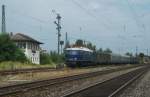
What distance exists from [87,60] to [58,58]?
2452cm

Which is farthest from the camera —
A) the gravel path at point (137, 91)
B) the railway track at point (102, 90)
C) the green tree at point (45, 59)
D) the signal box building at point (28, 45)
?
the signal box building at point (28, 45)

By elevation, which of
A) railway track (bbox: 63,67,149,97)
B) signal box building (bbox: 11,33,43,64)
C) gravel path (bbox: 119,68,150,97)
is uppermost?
signal box building (bbox: 11,33,43,64)

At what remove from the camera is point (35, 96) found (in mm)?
17250

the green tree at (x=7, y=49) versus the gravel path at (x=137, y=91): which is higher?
the green tree at (x=7, y=49)

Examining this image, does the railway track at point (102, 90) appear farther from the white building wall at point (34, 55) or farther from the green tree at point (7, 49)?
the white building wall at point (34, 55)

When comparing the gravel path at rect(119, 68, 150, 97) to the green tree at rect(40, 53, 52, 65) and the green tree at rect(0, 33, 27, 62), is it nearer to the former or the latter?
the green tree at rect(0, 33, 27, 62)

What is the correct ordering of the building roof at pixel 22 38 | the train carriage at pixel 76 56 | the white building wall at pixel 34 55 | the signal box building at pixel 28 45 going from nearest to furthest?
the train carriage at pixel 76 56, the white building wall at pixel 34 55, the signal box building at pixel 28 45, the building roof at pixel 22 38

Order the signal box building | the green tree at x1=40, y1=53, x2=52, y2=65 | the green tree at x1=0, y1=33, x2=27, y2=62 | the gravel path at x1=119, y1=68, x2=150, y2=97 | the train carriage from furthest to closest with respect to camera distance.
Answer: the signal box building → the green tree at x1=40, y1=53, x2=52, y2=65 → the green tree at x1=0, y1=33, x2=27, y2=62 → the train carriage → the gravel path at x1=119, y1=68, x2=150, y2=97

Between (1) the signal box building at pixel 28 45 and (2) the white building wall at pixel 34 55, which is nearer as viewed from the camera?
(2) the white building wall at pixel 34 55

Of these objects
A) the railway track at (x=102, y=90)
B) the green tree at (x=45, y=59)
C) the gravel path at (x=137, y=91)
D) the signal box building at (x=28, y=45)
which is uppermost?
the signal box building at (x=28, y=45)

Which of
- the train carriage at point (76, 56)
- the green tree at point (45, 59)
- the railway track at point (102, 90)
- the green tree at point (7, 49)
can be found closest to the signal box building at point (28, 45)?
the green tree at point (45, 59)

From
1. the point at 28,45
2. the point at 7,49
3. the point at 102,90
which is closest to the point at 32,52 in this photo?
the point at 28,45

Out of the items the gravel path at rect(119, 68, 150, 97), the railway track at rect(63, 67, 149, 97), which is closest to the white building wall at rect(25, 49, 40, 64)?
the railway track at rect(63, 67, 149, 97)

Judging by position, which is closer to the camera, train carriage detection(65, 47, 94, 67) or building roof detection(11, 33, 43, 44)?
train carriage detection(65, 47, 94, 67)
